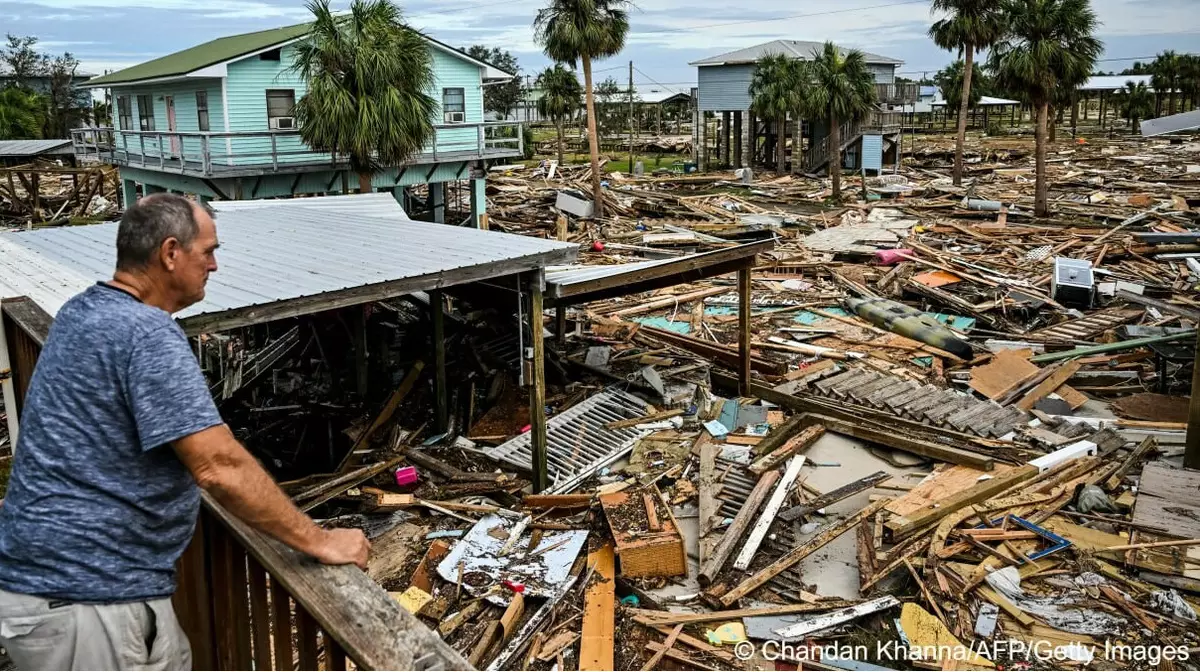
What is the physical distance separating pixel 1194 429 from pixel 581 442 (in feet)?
23.2

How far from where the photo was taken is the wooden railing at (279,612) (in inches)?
74.9

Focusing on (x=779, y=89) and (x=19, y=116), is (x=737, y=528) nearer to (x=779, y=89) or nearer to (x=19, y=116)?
(x=779, y=89)

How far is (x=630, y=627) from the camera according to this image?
7.54m

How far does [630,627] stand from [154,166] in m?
23.4

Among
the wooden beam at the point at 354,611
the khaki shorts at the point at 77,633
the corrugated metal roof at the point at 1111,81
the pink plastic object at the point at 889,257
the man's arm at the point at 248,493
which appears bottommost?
the pink plastic object at the point at 889,257

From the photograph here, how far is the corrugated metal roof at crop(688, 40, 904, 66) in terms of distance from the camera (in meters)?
47.4

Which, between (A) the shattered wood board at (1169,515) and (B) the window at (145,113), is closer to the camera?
(A) the shattered wood board at (1169,515)

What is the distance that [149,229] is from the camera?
7.66 feet

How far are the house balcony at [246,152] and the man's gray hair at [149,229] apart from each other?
70.2 feet

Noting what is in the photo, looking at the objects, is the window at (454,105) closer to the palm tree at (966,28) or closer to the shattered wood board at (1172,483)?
the palm tree at (966,28)

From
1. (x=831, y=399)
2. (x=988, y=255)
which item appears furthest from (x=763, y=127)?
(x=831, y=399)

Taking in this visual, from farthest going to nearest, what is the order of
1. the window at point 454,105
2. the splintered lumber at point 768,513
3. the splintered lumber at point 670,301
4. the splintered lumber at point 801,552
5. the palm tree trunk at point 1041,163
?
the window at point 454,105 → the palm tree trunk at point 1041,163 → the splintered lumber at point 670,301 → the splintered lumber at point 768,513 → the splintered lumber at point 801,552

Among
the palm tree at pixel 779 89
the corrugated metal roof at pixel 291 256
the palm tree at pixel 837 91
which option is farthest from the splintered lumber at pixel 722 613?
the palm tree at pixel 779 89

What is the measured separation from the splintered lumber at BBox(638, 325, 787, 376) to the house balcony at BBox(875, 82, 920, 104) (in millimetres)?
31585
